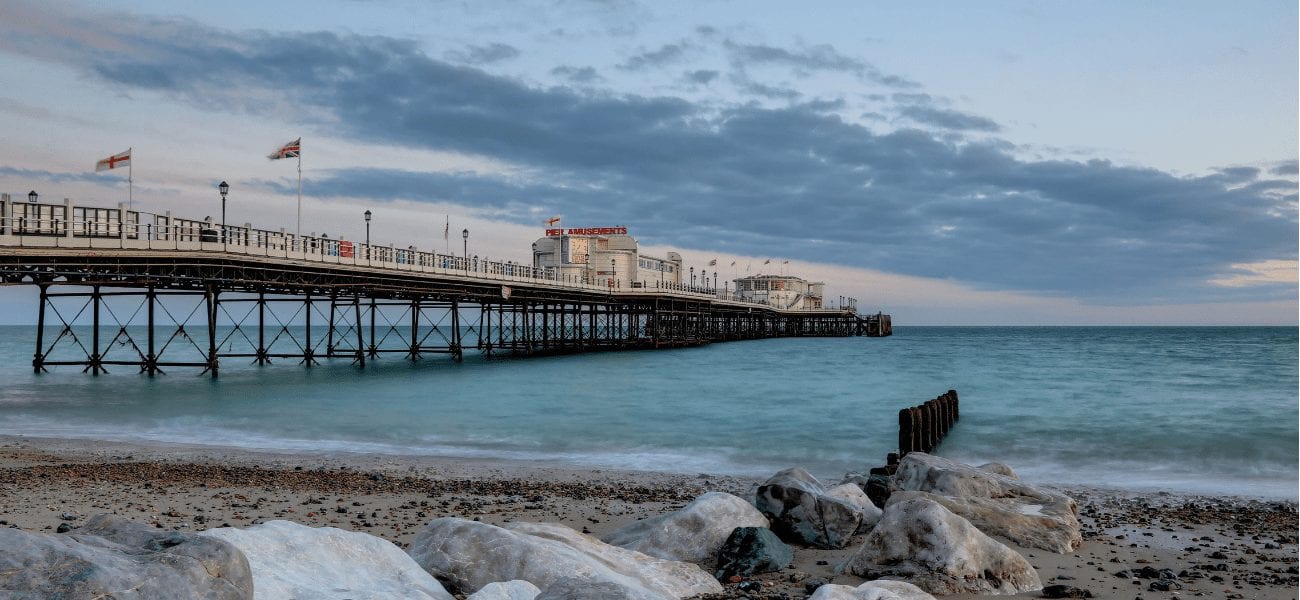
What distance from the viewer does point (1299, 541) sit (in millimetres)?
9734

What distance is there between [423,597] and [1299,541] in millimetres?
9389

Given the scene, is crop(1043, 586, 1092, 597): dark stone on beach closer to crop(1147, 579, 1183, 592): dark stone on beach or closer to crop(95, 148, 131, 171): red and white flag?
crop(1147, 579, 1183, 592): dark stone on beach

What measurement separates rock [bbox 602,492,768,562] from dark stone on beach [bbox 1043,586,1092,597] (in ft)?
8.47

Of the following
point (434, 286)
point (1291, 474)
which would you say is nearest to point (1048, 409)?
point (1291, 474)

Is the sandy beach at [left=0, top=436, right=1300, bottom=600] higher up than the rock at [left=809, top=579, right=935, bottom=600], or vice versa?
the rock at [left=809, top=579, right=935, bottom=600]

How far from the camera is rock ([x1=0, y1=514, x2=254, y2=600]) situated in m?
3.85

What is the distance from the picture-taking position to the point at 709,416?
2620cm

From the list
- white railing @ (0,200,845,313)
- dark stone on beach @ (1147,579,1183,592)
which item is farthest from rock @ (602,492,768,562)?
white railing @ (0,200,845,313)

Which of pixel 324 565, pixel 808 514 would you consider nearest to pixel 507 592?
pixel 324 565

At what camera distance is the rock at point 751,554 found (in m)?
7.88

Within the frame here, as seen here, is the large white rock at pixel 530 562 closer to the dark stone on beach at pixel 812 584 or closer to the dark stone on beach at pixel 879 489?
the dark stone on beach at pixel 812 584

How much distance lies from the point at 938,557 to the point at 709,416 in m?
18.6

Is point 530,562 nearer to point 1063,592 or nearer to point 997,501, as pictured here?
point 1063,592

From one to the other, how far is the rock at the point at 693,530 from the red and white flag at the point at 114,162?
30.0 m
